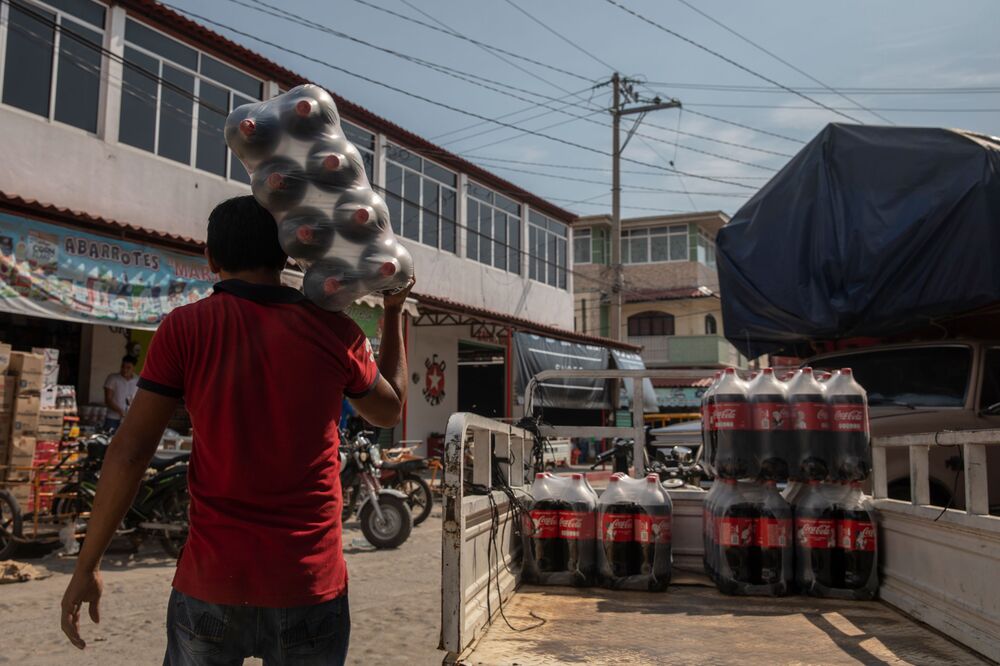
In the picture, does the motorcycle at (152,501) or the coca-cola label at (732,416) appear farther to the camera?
the motorcycle at (152,501)

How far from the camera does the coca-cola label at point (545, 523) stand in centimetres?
434

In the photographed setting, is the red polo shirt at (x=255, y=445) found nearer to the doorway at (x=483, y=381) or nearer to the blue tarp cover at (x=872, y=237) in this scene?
the blue tarp cover at (x=872, y=237)

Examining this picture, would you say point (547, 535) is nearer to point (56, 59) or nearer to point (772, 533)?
point (772, 533)

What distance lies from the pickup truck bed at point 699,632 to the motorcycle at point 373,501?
16.5ft

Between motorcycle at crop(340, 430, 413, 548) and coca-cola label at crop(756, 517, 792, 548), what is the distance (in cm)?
548

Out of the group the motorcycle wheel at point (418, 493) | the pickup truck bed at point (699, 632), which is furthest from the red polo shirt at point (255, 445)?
the motorcycle wheel at point (418, 493)

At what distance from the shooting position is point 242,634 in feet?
6.13

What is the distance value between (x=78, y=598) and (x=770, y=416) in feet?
11.5

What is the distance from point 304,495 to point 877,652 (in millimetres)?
2373

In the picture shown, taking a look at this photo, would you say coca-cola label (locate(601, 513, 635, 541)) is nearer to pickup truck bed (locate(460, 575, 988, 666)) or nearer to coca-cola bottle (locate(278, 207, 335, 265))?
pickup truck bed (locate(460, 575, 988, 666))

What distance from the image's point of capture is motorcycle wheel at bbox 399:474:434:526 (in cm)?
1091

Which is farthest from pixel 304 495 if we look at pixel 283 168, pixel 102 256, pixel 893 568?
pixel 102 256

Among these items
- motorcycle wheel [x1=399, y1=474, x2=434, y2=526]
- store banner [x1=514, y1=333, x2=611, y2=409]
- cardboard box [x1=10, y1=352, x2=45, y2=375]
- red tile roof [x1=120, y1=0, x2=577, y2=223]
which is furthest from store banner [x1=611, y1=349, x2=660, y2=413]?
cardboard box [x1=10, y1=352, x2=45, y2=375]

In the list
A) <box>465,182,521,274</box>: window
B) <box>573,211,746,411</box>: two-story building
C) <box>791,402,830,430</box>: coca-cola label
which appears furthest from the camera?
<box>573,211,746,411</box>: two-story building
